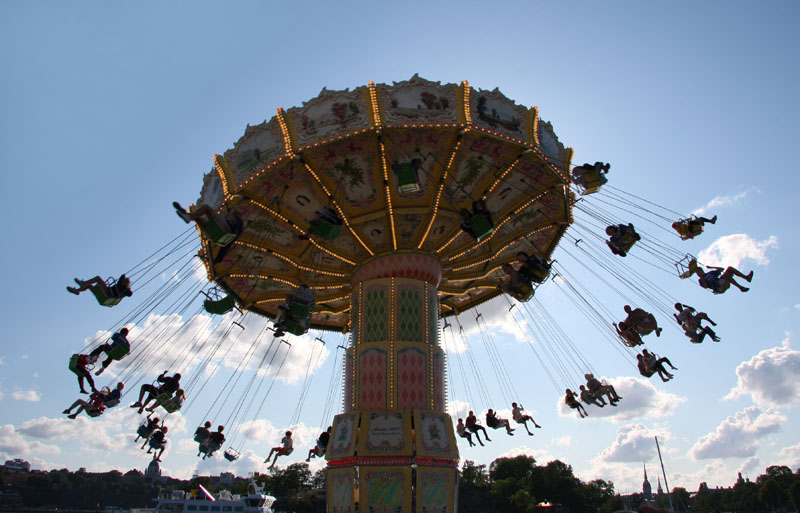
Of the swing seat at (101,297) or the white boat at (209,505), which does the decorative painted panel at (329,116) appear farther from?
the white boat at (209,505)

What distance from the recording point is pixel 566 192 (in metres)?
14.2

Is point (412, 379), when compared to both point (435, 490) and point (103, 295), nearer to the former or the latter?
point (435, 490)

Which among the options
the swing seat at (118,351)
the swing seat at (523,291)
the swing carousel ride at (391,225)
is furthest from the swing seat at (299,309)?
the swing seat at (523,291)

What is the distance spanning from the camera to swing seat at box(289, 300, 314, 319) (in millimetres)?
11824

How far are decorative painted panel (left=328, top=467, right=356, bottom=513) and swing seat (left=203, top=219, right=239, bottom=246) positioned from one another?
6066 mm

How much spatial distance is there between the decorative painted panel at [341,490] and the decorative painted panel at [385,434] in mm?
623

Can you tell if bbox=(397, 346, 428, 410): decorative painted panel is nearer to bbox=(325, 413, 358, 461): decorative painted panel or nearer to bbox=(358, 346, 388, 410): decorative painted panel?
bbox=(358, 346, 388, 410): decorative painted panel

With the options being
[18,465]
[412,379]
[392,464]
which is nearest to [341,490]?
[392,464]

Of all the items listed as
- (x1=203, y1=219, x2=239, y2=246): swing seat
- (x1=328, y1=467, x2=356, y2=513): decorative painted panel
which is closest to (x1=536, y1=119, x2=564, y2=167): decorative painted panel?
(x1=203, y1=219, x2=239, y2=246): swing seat

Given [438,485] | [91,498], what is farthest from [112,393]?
[91,498]

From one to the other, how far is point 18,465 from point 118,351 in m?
111

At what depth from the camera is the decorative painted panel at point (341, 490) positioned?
12484mm

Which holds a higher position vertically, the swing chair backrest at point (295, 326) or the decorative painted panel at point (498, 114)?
the decorative painted panel at point (498, 114)

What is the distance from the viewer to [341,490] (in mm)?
12727
